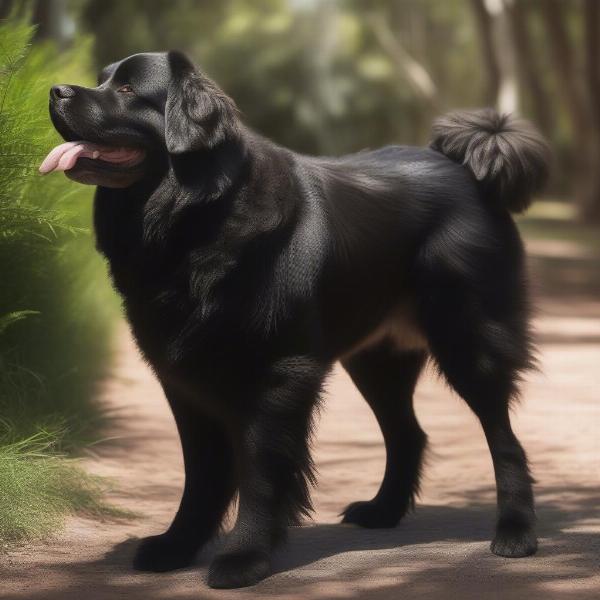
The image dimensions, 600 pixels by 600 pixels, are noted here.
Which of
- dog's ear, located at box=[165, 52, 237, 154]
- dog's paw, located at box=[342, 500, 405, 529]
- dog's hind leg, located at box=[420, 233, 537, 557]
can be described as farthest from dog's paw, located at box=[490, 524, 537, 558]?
dog's ear, located at box=[165, 52, 237, 154]

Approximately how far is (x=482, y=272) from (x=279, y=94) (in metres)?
35.9

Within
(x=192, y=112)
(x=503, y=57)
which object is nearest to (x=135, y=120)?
(x=192, y=112)

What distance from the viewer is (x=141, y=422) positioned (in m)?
8.50

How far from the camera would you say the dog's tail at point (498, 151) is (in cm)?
555

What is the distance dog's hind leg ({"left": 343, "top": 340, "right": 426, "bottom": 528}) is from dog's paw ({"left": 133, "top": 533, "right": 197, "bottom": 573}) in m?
1.08

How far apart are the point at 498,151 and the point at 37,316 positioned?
3201mm

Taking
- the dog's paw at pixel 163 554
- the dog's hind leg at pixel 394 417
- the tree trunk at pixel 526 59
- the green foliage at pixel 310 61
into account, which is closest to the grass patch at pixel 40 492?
the dog's paw at pixel 163 554

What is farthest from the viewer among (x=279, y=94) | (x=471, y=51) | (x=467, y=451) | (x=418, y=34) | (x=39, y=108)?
(x=471, y=51)

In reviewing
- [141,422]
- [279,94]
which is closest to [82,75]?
[141,422]

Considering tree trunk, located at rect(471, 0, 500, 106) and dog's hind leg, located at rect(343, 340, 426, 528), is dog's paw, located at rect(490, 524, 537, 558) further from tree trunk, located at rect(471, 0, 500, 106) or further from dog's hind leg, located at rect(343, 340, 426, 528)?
tree trunk, located at rect(471, 0, 500, 106)

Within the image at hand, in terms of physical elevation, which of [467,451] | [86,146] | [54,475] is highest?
[86,146]

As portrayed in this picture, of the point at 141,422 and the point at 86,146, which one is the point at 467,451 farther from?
the point at 86,146

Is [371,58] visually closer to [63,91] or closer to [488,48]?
[488,48]

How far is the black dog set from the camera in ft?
15.4
